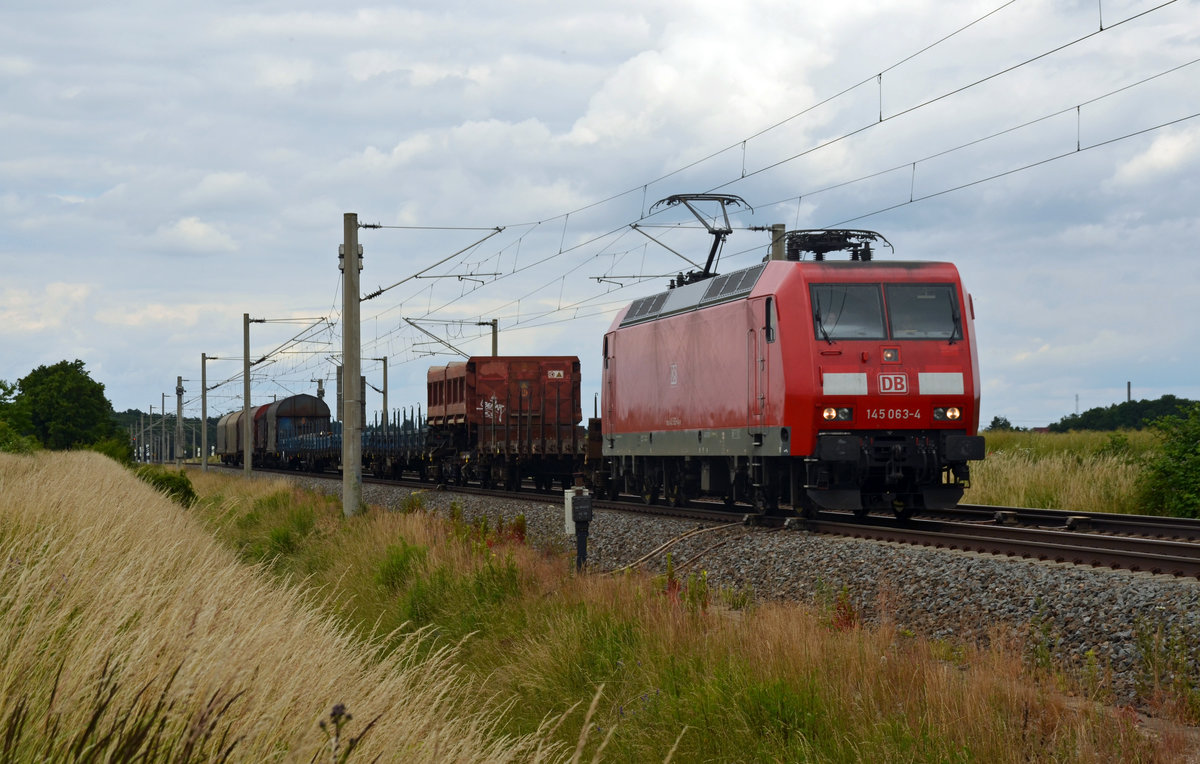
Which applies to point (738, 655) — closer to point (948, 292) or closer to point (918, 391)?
point (918, 391)

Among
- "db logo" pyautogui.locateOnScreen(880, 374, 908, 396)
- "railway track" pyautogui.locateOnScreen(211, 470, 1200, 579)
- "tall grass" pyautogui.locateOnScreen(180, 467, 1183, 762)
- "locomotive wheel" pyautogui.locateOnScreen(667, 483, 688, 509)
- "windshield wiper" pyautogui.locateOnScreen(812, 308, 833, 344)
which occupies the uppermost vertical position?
"windshield wiper" pyautogui.locateOnScreen(812, 308, 833, 344)

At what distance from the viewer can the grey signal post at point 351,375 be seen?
69.6 ft

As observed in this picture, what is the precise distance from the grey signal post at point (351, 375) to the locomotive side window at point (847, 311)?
8.62 metres

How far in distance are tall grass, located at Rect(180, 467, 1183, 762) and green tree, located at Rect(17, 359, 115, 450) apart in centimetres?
7840

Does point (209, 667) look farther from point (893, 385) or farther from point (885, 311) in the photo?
point (885, 311)

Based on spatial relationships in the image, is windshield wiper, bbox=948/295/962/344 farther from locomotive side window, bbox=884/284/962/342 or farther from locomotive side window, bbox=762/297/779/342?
locomotive side window, bbox=762/297/779/342

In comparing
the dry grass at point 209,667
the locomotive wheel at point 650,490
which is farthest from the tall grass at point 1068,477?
the dry grass at point 209,667

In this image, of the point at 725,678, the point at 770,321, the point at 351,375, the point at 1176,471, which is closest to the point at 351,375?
the point at 351,375

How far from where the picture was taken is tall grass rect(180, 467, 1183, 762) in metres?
5.30

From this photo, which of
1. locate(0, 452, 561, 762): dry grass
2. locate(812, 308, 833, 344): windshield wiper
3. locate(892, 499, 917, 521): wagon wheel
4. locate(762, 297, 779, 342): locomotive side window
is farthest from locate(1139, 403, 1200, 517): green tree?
locate(0, 452, 561, 762): dry grass

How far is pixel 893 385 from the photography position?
16.1 metres

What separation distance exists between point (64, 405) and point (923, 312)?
78.4 metres

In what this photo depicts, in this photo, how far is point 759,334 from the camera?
54.9 feet

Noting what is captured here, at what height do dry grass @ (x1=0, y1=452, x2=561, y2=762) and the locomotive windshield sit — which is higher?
the locomotive windshield
